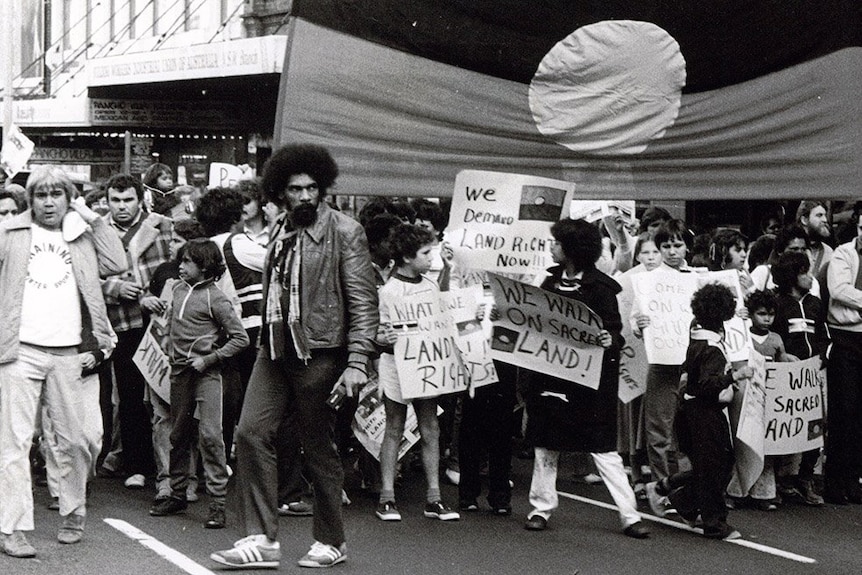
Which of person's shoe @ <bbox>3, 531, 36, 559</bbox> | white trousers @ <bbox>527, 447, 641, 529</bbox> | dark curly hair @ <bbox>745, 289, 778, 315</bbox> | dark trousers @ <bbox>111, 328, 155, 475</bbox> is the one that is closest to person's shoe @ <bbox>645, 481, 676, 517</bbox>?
white trousers @ <bbox>527, 447, 641, 529</bbox>

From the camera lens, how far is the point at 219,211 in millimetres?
9750

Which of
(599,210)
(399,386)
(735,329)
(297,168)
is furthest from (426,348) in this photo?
(599,210)

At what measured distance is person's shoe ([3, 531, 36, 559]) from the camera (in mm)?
7695

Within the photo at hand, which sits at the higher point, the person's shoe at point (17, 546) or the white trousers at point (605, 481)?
the white trousers at point (605, 481)

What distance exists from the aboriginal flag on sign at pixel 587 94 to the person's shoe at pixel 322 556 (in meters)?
1.83

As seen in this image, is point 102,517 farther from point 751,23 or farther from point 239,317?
point 751,23

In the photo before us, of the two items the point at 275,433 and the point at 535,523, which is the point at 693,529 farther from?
the point at 275,433

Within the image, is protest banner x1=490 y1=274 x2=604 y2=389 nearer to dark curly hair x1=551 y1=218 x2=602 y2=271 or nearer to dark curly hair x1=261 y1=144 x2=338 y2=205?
dark curly hair x1=551 y1=218 x2=602 y2=271

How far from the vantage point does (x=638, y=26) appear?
273 inches

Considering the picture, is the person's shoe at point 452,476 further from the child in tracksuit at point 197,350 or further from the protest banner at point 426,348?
the child in tracksuit at point 197,350

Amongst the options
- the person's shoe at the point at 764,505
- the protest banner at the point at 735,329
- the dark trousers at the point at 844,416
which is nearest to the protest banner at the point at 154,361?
the protest banner at the point at 735,329

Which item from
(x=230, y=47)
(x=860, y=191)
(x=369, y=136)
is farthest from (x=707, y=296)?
(x=230, y=47)

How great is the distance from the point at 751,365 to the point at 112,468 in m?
4.47

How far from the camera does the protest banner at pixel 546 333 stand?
28.6 feet
